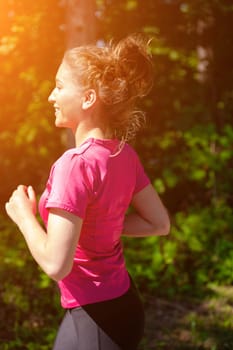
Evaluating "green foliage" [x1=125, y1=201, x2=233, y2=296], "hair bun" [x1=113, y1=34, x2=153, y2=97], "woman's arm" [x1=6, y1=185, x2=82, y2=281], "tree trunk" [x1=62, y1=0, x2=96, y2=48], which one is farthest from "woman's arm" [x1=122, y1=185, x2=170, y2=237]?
"green foliage" [x1=125, y1=201, x2=233, y2=296]

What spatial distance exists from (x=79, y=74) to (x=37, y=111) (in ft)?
14.7

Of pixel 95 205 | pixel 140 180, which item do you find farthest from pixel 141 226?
pixel 95 205

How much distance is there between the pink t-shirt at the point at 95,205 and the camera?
7.12 ft

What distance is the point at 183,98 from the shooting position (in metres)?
7.38

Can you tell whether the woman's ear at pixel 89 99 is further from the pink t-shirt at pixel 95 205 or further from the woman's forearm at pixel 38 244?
the woman's forearm at pixel 38 244

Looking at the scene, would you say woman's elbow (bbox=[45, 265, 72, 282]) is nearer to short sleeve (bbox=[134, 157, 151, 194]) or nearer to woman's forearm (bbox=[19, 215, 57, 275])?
woman's forearm (bbox=[19, 215, 57, 275])

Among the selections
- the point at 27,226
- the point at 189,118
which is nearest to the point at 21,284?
the point at 189,118

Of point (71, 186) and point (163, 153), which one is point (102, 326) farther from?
point (163, 153)

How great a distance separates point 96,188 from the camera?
88.3 inches

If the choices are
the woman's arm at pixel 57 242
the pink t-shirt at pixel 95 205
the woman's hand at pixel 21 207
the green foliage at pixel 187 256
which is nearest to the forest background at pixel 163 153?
the green foliage at pixel 187 256

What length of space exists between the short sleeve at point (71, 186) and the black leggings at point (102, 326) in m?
0.42

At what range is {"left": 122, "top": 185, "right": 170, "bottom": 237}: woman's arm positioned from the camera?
264 cm

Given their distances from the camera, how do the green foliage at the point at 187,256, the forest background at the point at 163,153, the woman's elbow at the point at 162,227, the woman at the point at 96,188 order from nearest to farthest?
the woman at the point at 96,188
the woman's elbow at the point at 162,227
the forest background at the point at 163,153
the green foliage at the point at 187,256

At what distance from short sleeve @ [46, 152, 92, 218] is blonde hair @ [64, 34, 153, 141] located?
25 cm
